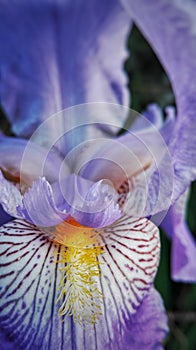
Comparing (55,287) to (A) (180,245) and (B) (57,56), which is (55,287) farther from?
(B) (57,56)

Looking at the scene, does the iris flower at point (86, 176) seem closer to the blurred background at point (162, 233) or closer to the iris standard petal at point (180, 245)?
the iris standard petal at point (180, 245)

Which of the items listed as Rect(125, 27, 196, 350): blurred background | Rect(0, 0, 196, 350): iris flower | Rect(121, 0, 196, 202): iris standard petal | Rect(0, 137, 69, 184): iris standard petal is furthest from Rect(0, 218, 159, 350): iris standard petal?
Rect(125, 27, 196, 350): blurred background

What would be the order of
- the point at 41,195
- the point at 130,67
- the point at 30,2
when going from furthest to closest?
the point at 130,67 → the point at 30,2 → the point at 41,195

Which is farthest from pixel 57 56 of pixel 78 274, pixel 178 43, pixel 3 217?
pixel 78 274

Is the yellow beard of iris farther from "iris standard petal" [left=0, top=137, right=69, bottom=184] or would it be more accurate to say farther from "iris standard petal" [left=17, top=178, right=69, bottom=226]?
"iris standard petal" [left=0, top=137, right=69, bottom=184]

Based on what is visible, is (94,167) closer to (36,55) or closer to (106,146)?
(106,146)

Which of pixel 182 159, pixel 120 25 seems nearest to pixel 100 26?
pixel 120 25

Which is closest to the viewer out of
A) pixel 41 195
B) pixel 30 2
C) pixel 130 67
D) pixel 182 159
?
pixel 41 195
